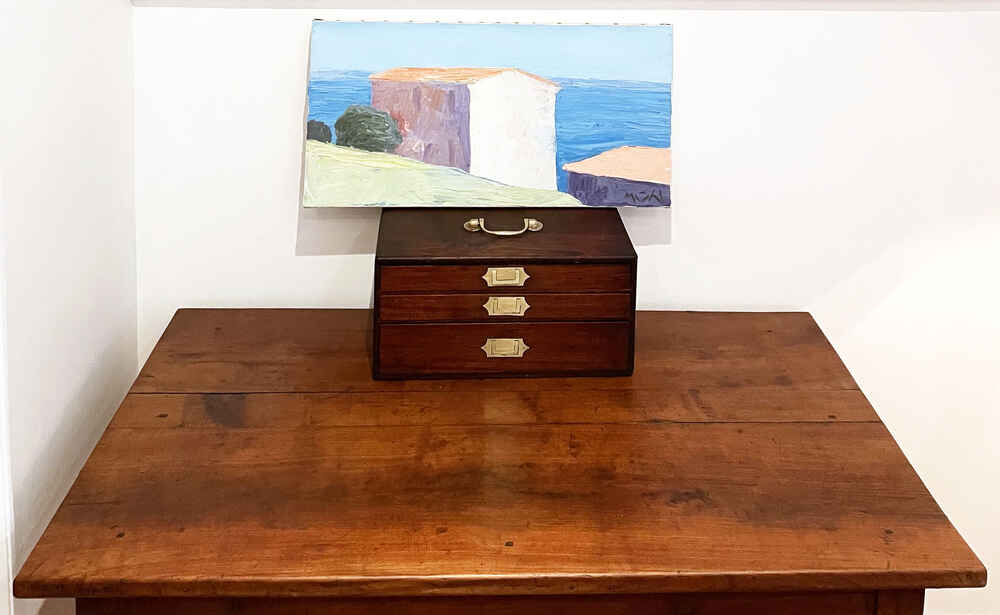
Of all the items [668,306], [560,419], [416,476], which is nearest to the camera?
[416,476]

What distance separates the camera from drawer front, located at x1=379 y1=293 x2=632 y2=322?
159cm

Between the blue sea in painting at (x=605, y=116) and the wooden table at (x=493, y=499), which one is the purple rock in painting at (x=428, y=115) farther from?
the wooden table at (x=493, y=499)

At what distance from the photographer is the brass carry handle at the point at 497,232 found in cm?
166

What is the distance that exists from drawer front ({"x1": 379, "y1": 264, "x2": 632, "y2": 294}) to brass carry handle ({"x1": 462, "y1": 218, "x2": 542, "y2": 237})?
0.09 meters

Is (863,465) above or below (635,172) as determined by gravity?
below

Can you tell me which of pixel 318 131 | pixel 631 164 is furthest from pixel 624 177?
pixel 318 131

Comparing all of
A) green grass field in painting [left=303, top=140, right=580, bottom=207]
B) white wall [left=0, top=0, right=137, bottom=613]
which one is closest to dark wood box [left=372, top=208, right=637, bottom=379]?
green grass field in painting [left=303, top=140, right=580, bottom=207]

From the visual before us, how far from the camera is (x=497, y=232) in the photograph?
166 centimetres

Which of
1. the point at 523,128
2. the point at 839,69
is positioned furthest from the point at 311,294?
the point at 839,69

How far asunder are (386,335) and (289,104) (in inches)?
16.7

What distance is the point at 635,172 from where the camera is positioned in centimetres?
181

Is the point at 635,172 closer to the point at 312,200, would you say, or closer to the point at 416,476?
the point at 312,200
